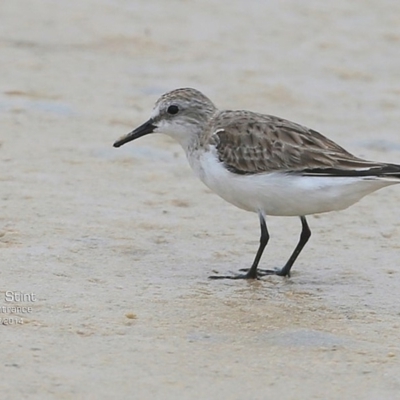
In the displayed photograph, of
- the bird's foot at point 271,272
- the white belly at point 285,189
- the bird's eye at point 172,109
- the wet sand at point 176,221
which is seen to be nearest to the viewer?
the wet sand at point 176,221

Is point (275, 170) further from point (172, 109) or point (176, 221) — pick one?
point (176, 221)

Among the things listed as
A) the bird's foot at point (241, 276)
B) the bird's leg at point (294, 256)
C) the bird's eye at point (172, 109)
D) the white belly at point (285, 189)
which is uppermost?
the bird's eye at point (172, 109)

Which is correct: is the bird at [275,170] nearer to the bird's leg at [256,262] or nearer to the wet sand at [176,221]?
the bird's leg at [256,262]

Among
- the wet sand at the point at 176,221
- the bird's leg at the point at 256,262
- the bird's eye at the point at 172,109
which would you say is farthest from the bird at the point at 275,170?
the wet sand at the point at 176,221

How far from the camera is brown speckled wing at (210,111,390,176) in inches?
274

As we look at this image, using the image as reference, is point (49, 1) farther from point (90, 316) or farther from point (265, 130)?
point (90, 316)

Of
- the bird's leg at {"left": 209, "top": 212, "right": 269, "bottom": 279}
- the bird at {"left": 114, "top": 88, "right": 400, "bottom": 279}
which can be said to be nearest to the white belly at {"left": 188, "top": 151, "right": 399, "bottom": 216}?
the bird at {"left": 114, "top": 88, "right": 400, "bottom": 279}

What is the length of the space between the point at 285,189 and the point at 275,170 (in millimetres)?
163

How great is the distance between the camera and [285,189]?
6953 mm

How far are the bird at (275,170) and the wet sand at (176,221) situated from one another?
42 centimetres

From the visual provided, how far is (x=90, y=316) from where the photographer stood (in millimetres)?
5926

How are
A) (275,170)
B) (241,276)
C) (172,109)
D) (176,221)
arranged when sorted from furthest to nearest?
(176,221), (172,109), (275,170), (241,276)

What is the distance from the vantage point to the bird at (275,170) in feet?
22.5

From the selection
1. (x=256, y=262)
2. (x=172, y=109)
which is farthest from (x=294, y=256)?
(x=172, y=109)
